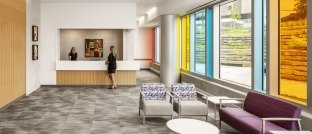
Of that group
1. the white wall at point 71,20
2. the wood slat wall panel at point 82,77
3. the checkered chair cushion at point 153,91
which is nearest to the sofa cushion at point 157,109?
the checkered chair cushion at point 153,91

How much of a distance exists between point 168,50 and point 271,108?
9.44 meters

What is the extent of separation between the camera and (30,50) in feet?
39.3

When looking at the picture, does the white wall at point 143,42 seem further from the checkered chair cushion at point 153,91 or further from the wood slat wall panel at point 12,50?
the checkered chair cushion at point 153,91

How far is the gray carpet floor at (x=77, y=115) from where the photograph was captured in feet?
21.9

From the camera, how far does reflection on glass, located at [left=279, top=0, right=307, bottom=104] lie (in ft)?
20.5

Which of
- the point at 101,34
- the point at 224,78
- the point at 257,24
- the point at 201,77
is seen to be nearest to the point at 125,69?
the point at 101,34

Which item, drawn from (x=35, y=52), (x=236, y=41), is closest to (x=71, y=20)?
(x=35, y=52)

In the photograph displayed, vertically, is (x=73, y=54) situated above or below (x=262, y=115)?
above

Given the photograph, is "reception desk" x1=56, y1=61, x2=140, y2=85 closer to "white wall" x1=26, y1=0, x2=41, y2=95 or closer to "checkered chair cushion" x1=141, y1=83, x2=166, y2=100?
"white wall" x1=26, y1=0, x2=41, y2=95

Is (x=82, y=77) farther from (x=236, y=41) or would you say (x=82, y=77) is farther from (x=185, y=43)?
(x=236, y=41)

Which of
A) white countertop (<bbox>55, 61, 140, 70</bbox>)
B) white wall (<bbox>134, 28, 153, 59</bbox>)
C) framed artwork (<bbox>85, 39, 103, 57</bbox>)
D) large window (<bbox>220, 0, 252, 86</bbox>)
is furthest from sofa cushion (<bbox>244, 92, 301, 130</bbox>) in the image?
white wall (<bbox>134, 28, 153, 59</bbox>)

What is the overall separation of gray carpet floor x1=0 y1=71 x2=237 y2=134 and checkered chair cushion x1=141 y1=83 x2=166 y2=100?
1.79ft

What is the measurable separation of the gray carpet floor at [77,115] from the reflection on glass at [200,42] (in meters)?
3.19

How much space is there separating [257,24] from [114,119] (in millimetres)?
4051
